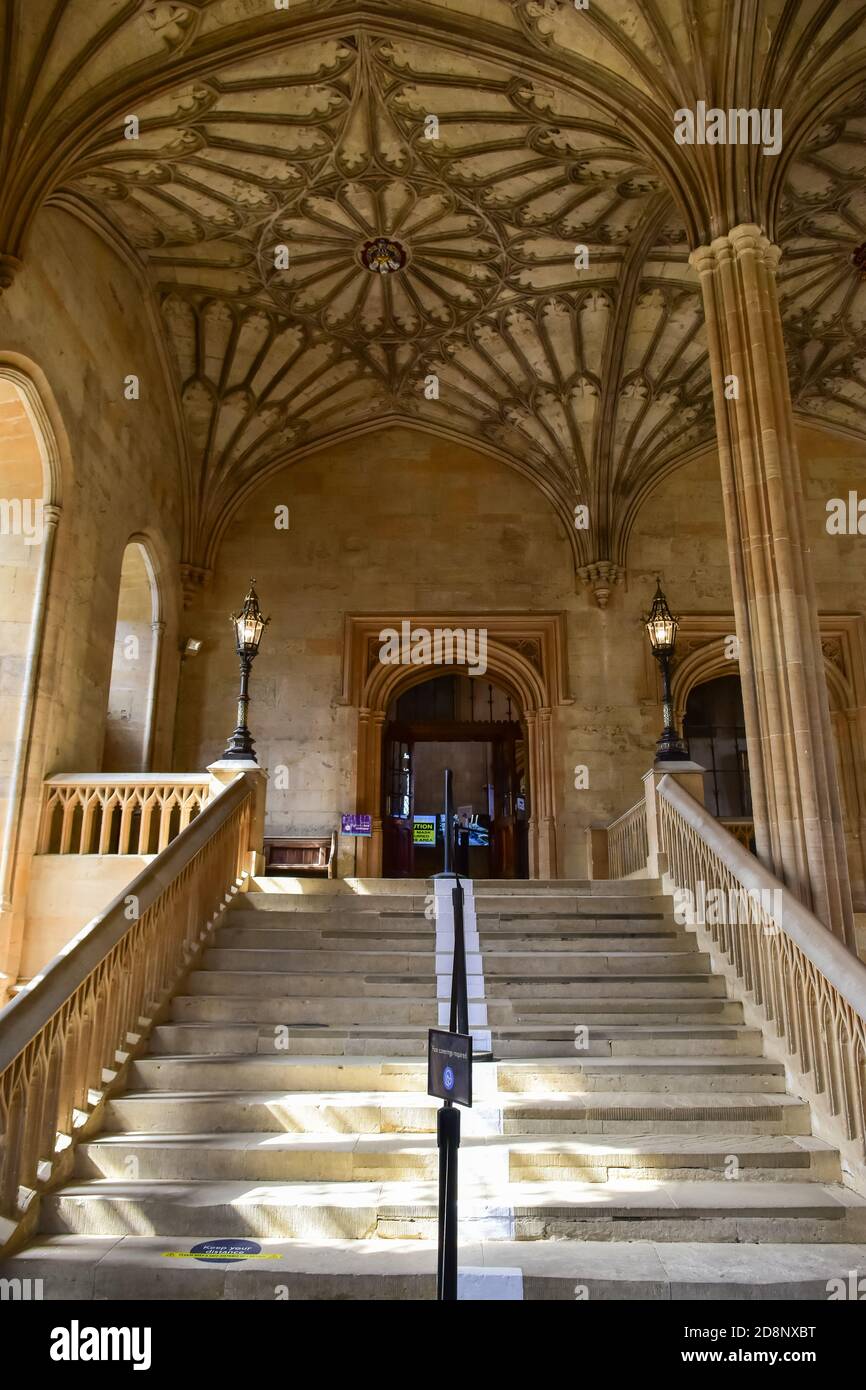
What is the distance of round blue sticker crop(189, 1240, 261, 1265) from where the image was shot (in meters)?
3.19

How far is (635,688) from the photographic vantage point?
481 inches

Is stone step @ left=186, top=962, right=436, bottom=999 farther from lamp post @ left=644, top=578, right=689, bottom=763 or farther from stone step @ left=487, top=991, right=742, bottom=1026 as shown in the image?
lamp post @ left=644, top=578, right=689, bottom=763

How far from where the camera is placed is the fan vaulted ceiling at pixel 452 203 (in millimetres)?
7422

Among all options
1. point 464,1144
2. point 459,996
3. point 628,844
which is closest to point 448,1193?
point 459,996

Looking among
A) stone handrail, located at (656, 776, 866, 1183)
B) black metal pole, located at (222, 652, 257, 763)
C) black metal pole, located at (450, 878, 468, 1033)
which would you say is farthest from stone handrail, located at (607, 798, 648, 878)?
black metal pole, located at (450, 878, 468, 1033)

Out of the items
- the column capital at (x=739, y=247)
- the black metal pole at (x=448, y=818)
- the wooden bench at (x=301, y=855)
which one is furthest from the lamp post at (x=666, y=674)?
the black metal pole at (x=448, y=818)

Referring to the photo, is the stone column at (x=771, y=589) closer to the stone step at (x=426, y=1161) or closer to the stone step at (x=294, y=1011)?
the stone step at (x=426, y=1161)

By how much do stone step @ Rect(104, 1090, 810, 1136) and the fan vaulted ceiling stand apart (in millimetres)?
6526

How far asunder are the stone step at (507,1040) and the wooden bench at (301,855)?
21.1 feet

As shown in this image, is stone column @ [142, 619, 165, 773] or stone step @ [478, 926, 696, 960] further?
stone column @ [142, 619, 165, 773]

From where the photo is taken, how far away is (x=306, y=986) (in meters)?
5.60

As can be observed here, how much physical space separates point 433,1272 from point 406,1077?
1545mm

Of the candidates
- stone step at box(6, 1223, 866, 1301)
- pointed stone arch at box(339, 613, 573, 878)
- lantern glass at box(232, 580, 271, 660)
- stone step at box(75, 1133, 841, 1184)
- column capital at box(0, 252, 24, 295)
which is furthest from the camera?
pointed stone arch at box(339, 613, 573, 878)

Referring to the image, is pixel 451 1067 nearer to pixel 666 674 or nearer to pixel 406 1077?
pixel 406 1077
